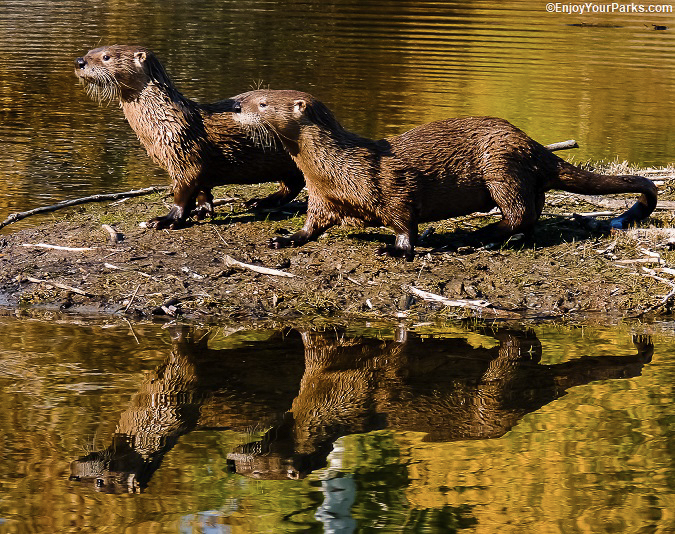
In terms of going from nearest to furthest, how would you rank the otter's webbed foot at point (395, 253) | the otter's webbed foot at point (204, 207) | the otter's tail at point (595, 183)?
the otter's webbed foot at point (395, 253)
the otter's tail at point (595, 183)
the otter's webbed foot at point (204, 207)

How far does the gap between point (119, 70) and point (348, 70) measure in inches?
441

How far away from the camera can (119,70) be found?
7.90 meters

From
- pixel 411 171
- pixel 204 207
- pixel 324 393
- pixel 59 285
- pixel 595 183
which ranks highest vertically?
pixel 411 171

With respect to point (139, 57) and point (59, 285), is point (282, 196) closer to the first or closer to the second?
point (139, 57)

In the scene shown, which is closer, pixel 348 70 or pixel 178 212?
pixel 178 212

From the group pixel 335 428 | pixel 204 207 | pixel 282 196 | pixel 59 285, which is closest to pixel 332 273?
pixel 282 196

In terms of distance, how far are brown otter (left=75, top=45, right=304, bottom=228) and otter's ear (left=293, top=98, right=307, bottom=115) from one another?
0.67m

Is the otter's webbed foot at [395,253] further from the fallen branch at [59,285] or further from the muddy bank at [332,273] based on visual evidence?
the fallen branch at [59,285]

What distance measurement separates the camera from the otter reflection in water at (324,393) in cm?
511

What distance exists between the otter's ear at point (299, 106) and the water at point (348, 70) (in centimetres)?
314

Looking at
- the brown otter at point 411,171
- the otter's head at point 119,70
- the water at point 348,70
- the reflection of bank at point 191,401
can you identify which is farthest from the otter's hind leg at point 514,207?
the water at point 348,70

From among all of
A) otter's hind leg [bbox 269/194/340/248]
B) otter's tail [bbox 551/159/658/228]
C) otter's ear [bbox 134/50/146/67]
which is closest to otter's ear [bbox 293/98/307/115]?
otter's hind leg [bbox 269/194/340/248]

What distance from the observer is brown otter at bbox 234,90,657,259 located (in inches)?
298

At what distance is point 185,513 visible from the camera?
4.46 meters
